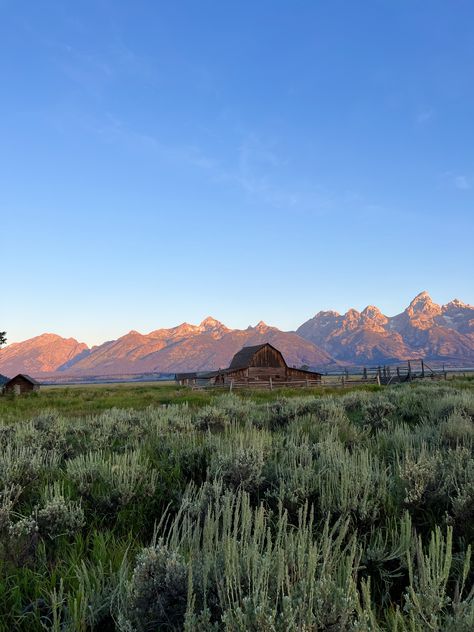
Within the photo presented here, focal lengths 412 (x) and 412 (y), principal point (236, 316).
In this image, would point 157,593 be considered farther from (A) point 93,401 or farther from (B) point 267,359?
(B) point 267,359

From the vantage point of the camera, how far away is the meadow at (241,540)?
2.00 metres

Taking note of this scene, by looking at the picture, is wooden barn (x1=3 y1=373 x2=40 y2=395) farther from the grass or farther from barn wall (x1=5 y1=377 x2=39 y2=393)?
the grass

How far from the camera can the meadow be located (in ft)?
6.57

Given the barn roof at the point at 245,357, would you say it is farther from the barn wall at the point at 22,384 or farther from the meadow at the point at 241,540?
the meadow at the point at 241,540

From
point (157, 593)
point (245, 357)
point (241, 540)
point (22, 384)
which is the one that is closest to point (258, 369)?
point (245, 357)

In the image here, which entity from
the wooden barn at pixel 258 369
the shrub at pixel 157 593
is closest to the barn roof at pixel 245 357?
the wooden barn at pixel 258 369

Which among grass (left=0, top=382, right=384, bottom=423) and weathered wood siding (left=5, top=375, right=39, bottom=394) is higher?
grass (left=0, top=382, right=384, bottom=423)

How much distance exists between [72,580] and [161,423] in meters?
6.16

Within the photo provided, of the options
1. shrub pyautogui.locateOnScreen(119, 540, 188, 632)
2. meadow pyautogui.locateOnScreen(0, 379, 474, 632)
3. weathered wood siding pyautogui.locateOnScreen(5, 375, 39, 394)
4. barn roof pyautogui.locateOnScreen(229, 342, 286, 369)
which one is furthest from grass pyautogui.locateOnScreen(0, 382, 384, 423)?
barn roof pyautogui.locateOnScreen(229, 342, 286, 369)

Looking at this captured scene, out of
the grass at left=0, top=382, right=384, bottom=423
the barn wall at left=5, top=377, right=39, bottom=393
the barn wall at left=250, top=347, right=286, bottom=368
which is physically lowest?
the barn wall at left=5, top=377, right=39, bottom=393

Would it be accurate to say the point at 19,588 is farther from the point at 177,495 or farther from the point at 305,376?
the point at 305,376

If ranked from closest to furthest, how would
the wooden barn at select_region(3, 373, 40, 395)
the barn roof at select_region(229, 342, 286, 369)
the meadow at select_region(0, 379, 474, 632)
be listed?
the meadow at select_region(0, 379, 474, 632) → the wooden barn at select_region(3, 373, 40, 395) → the barn roof at select_region(229, 342, 286, 369)

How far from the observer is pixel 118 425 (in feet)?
29.8

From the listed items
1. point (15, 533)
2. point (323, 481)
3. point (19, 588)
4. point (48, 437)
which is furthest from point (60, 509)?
point (48, 437)
